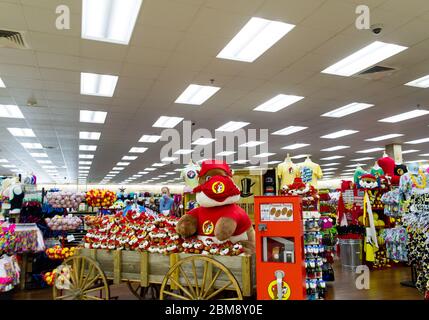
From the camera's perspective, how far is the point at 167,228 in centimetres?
331

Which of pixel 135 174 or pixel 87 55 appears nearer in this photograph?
pixel 87 55

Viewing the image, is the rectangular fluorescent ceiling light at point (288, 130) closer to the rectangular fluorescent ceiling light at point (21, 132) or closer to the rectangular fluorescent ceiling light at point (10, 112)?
the rectangular fluorescent ceiling light at point (10, 112)

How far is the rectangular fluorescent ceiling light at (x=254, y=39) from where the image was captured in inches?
163

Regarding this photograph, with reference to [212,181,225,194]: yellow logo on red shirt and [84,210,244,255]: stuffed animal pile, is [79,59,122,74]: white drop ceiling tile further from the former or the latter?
[212,181,225,194]: yellow logo on red shirt

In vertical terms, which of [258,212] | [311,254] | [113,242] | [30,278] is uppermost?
[258,212]

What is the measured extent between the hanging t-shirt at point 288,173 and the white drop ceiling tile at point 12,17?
16.8 feet

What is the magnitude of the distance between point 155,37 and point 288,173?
13.0 ft

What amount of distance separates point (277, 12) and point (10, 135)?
9344 mm

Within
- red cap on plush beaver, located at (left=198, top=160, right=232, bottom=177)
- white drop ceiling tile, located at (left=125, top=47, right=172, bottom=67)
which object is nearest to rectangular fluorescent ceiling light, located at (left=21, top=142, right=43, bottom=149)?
white drop ceiling tile, located at (left=125, top=47, right=172, bottom=67)

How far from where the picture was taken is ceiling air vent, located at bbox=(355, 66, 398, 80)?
17.5 ft

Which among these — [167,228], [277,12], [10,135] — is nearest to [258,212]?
[167,228]

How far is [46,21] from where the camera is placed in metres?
3.93

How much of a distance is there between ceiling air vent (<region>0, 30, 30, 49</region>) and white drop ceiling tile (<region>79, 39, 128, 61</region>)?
69cm
